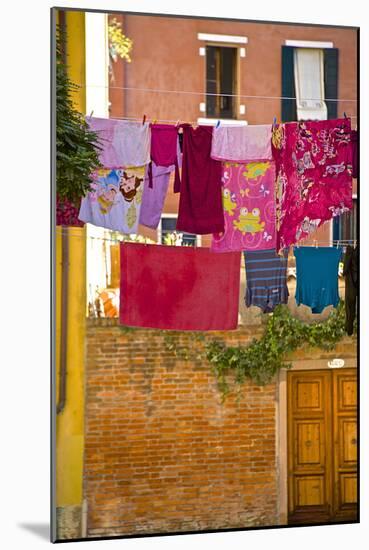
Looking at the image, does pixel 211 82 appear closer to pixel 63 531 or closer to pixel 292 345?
pixel 292 345

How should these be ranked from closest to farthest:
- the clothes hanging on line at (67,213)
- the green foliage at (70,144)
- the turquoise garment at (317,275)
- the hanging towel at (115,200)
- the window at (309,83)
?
the green foliage at (70,144) < the clothes hanging on line at (67,213) < the hanging towel at (115,200) < the window at (309,83) < the turquoise garment at (317,275)

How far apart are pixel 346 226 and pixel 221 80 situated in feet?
3.72

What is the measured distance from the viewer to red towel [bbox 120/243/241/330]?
6324 mm

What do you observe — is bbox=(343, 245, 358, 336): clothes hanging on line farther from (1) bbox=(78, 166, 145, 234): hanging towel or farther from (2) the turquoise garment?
(1) bbox=(78, 166, 145, 234): hanging towel

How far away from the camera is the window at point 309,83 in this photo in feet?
21.2

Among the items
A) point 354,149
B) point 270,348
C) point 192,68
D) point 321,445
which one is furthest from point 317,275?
point 192,68

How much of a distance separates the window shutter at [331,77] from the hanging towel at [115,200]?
117cm

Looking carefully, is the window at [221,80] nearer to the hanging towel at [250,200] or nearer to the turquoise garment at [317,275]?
the hanging towel at [250,200]

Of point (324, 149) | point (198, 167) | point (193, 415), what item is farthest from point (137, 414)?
point (324, 149)

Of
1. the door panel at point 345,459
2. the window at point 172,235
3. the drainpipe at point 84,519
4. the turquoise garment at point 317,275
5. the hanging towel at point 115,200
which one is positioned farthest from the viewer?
the door panel at point 345,459

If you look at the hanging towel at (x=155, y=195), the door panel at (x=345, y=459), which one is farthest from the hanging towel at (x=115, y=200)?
the door panel at (x=345, y=459)

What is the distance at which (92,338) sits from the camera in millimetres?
6457

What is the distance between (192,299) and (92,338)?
2.07ft

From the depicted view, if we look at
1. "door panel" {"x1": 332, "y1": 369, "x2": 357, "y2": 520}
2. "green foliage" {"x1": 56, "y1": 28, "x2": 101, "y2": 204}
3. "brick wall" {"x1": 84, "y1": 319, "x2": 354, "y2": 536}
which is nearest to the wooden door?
"door panel" {"x1": 332, "y1": 369, "x2": 357, "y2": 520}
